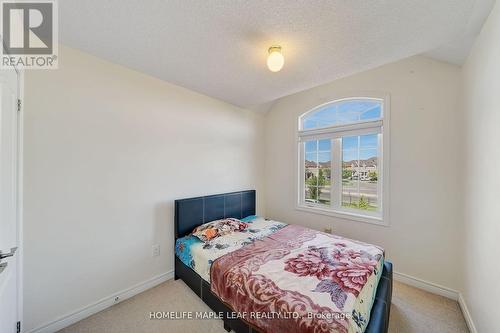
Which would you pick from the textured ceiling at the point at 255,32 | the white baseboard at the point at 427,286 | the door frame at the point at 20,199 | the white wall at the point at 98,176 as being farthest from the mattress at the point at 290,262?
the textured ceiling at the point at 255,32

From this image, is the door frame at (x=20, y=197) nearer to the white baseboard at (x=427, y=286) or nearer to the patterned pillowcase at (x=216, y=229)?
the patterned pillowcase at (x=216, y=229)

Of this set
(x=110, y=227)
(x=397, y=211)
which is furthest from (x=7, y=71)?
(x=397, y=211)

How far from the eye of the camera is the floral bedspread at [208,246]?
1.95m

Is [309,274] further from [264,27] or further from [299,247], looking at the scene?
[264,27]

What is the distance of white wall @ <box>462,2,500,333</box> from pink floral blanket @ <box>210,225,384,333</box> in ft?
2.24

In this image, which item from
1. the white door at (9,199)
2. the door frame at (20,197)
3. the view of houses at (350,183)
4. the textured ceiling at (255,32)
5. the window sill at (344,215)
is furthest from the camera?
the view of houses at (350,183)

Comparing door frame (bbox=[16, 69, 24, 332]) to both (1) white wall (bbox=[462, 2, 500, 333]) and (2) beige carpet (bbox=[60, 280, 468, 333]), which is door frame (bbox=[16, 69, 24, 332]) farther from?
(1) white wall (bbox=[462, 2, 500, 333])

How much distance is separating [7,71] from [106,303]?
6.81 ft

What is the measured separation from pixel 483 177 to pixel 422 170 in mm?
809

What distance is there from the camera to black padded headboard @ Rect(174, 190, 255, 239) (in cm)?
243

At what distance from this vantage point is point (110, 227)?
1969mm

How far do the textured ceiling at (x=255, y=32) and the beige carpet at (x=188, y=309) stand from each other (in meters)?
2.49

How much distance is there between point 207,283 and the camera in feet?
6.21

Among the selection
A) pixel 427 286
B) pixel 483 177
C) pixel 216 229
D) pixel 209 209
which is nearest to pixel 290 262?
pixel 216 229
